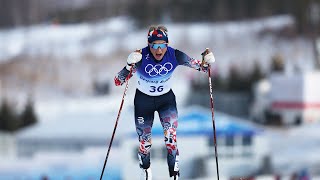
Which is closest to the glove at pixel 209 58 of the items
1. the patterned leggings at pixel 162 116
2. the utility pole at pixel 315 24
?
the patterned leggings at pixel 162 116

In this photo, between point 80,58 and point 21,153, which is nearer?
point 21,153

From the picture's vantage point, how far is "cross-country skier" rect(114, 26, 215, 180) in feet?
21.6

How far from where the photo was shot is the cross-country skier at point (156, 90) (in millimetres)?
6598

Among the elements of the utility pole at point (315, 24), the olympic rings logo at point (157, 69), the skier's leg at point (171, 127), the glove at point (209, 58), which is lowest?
the utility pole at point (315, 24)

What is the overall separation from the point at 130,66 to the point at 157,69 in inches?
9.5

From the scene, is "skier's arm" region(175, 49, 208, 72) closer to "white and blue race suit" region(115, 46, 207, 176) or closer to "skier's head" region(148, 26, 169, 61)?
"white and blue race suit" region(115, 46, 207, 176)

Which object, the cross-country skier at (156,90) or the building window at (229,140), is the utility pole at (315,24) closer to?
the building window at (229,140)

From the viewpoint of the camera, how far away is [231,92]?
62562 mm

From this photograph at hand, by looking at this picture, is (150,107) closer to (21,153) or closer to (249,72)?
(21,153)

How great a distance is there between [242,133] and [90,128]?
1184cm

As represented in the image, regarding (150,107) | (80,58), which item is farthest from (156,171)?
(80,58)

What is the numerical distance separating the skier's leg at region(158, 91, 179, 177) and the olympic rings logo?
0.75 feet

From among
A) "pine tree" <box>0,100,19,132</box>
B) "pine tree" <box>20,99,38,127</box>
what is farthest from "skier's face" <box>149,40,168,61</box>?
"pine tree" <box>20,99,38,127</box>

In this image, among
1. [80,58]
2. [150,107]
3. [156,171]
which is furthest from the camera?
[80,58]
